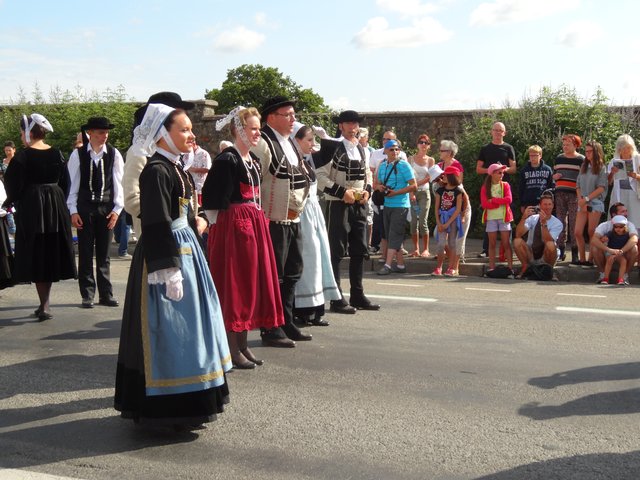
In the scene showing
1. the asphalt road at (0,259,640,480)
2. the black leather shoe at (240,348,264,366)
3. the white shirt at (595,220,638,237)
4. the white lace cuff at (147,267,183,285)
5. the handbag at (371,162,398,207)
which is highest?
the handbag at (371,162,398,207)

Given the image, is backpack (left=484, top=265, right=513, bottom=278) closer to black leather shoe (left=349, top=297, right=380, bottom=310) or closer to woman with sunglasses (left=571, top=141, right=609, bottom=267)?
woman with sunglasses (left=571, top=141, right=609, bottom=267)

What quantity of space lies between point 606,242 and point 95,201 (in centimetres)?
697

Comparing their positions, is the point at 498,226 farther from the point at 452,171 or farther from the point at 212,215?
the point at 212,215

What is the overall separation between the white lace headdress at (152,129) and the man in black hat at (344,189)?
3.78 m

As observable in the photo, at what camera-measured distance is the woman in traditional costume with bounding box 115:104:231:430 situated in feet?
17.9

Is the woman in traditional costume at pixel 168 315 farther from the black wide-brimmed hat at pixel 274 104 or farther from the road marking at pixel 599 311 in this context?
the road marking at pixel 599 311

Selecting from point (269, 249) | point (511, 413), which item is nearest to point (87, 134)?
point (269, 249)

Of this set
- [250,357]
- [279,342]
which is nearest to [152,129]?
[250,357]

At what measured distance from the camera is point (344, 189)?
946 cm

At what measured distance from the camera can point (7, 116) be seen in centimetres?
2294

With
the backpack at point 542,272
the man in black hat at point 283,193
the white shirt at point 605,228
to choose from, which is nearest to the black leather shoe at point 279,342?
the man in black hat at point 283,193

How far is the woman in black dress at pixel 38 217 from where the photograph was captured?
31.2 ft

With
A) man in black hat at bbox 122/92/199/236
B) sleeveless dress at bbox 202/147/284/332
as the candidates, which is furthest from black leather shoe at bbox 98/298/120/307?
man in black hat at bbox 122/92/199/236

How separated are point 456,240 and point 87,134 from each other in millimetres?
5776
